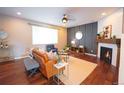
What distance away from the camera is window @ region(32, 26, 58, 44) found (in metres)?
6.07

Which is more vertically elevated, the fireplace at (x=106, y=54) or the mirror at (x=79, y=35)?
the mirror at (x=79, y=35)

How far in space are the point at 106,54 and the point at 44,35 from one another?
4.38 m

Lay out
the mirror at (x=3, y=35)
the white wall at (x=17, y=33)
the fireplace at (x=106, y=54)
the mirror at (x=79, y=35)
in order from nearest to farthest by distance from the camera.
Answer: the fireplace at (x=106, y=54), the mirror at (x=3, y=35), the white wall at (x=17, y=33), the mirror at (x=79, y=35)

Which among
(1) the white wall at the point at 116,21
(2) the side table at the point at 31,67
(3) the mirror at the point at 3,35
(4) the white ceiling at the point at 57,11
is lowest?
(2) the side table at the point at 31,67

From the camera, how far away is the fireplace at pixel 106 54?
429 cm

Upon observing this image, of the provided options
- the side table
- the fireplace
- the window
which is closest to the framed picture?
the fireplace

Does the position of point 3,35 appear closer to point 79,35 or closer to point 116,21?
point 79,35

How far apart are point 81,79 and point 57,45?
5.16 meters

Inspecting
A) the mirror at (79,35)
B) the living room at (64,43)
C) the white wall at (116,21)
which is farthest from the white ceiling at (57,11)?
the mirror at (79,35)

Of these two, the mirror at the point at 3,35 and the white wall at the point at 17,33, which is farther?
the white wall at the point at 17,33

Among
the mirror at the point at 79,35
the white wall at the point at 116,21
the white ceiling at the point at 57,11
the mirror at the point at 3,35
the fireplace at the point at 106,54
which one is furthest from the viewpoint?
the mirror at the point at 79,35

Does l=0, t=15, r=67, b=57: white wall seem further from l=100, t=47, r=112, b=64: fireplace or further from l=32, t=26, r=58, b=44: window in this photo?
l=100, t=47, r=112, b=64: fireplace

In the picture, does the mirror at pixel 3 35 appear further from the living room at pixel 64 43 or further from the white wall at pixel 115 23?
the white wall at pixel 115 23
